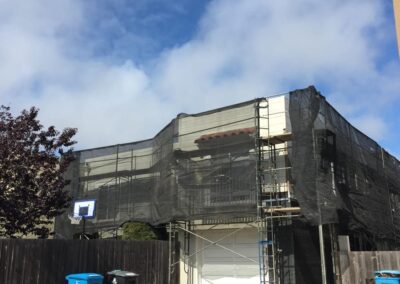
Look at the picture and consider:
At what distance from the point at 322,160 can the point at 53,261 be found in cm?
721

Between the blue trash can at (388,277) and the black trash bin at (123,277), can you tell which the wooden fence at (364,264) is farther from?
the black trash bin at (123,277)

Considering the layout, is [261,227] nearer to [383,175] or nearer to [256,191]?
[256,191]

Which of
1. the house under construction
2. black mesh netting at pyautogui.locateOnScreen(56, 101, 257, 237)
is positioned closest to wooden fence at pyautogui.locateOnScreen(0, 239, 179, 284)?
the house under construction

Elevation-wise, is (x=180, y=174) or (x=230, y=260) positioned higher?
(x=180, y=174)

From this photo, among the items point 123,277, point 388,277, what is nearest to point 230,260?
point 123,277

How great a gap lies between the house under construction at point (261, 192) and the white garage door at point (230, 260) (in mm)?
32

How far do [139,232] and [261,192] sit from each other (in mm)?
4776

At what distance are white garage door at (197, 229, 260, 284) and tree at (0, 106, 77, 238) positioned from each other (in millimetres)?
5232

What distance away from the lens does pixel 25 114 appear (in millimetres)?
12031

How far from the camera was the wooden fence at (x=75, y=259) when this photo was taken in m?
10.1

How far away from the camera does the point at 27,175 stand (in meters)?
11.4

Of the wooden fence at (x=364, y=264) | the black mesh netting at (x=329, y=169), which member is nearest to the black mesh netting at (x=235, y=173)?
the black mesh netting at (x=329, y=169)

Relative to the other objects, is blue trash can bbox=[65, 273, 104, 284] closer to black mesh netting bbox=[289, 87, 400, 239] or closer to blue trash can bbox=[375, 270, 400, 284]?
black mesh netting bbox=[289, 87, 400, 239]

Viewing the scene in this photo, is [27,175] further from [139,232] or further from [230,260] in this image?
[230,260]
